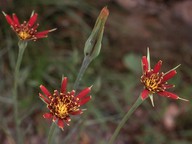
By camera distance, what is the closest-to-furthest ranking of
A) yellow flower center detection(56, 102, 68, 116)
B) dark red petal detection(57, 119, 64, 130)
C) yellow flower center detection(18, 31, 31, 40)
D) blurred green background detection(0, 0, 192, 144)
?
1. dark red petal detection(57, 119, 64, 130)
2. yellow flower center detection(56, 102, 68, 116)
3. yellow flower center detection(18, 31, 31, 40)
4. blurred green background detection(0, 0, 192, 144)

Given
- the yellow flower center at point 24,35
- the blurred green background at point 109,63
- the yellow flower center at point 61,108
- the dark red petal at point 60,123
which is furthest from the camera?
the blurred green background at point 109,63

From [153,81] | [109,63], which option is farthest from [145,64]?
[109,63]

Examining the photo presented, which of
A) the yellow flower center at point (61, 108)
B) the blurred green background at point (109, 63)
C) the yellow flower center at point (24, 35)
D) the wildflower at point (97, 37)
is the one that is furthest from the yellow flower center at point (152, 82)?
the blurred green background at point (109, 63)

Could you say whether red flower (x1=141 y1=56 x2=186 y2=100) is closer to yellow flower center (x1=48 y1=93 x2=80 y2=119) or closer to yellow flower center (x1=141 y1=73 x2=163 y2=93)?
yellow flower center (x1=141 y1=73 x2=163 y2=93)

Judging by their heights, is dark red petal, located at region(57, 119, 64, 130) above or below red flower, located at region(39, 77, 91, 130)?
below

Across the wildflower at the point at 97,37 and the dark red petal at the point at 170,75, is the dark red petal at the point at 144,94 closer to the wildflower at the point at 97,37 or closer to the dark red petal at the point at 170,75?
the dark red petal at the point at 170,75

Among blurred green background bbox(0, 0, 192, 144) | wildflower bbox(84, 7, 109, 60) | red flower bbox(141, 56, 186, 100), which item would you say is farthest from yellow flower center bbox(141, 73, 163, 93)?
blurred green background bbox(0, 0, 192, 144)
